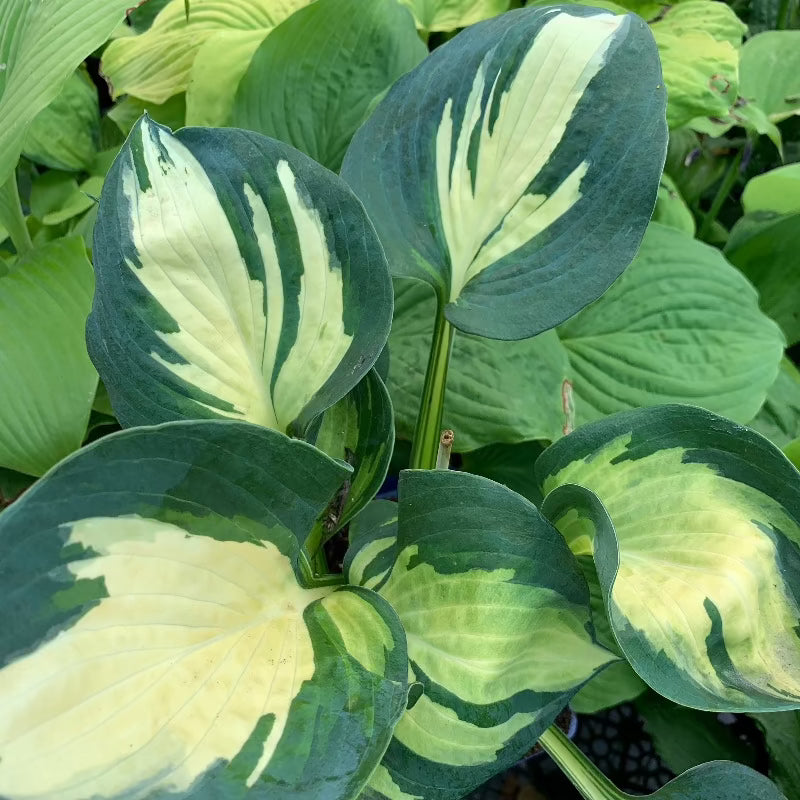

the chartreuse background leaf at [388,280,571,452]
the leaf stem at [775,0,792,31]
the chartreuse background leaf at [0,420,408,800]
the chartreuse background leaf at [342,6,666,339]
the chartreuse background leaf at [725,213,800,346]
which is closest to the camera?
the chartreuse background leaf at [0,420,408,800]

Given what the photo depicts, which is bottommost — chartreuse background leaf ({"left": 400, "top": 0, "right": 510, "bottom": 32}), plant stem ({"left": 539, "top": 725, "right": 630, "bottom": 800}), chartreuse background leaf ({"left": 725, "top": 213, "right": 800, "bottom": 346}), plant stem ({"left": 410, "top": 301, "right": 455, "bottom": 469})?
plant stem ({"left": 539, "top": 725, "right": 630, "bottom": 800})

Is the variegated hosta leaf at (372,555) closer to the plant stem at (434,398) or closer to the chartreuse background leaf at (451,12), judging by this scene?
the plant stem at (434,398)

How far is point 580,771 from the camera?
18.5 inches

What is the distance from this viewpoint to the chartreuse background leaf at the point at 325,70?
625 mm

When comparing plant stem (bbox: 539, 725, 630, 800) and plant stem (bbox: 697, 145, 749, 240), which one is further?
plant stem (bbox: 697, 145, 749, 240)

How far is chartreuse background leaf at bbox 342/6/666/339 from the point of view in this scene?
0.43 m

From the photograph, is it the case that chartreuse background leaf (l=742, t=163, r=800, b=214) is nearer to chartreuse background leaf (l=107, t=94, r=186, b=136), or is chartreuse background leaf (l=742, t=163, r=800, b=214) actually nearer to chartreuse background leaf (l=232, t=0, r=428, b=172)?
chartreuse background leaf (l=232, t=0, r=428, b=172)

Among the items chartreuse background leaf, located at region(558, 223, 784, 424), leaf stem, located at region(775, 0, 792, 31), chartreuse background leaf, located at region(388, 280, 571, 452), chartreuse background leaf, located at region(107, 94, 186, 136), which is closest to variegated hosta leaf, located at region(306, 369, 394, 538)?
chartreuse background leaf, located at region(388, 280, 571, 452)

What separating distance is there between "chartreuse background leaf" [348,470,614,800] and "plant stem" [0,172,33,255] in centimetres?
46

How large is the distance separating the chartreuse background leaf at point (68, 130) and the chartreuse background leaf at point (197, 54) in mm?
71

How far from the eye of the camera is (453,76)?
1.49 ft

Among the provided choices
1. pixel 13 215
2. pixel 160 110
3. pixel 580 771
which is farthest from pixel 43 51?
pixel 580 771

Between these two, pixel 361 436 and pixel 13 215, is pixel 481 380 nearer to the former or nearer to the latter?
pixel 361 436

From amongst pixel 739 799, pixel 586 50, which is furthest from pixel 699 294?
pixel 739 799
